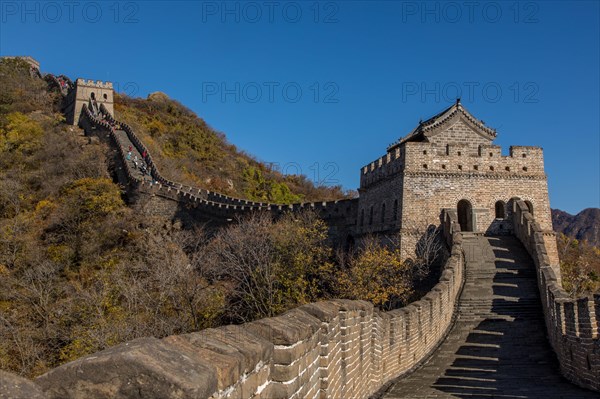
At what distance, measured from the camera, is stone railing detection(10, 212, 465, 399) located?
2.43 meters

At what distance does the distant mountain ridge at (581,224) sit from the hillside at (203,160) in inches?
966

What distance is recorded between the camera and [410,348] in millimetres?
14258

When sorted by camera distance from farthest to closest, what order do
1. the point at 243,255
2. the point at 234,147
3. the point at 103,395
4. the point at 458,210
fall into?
1. the point at 234,147
2. the point at 243,255
3. the point at 458,210
4. the point at 103,395

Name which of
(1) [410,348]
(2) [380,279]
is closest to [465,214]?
(2) [380,279]

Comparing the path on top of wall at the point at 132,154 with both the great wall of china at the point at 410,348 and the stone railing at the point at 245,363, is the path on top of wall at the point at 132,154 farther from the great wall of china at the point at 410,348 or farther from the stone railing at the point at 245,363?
the stone railing at the point at 245,363

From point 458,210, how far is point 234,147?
44.1m

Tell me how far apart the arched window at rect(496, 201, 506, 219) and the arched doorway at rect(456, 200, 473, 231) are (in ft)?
3.87

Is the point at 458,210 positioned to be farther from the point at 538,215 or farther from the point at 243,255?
the point at 243,255

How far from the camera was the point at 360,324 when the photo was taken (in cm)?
900

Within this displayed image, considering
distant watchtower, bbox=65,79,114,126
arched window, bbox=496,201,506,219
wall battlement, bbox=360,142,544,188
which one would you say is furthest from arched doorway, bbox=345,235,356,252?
distant watchtower, bbox=65,79,114,126

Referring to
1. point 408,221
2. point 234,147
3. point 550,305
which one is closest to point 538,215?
point 408,221

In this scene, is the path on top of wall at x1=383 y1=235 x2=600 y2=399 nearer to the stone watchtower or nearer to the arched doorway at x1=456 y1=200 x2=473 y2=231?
the arched doorway at x1=456 y1=200 x2=473 y2=231

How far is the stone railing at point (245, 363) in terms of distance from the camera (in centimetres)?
243

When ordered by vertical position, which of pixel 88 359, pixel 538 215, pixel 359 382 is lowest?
pixel 359 382
